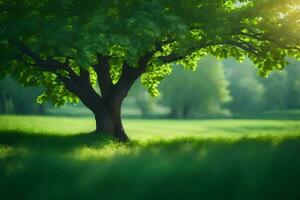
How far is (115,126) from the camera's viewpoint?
26.3m

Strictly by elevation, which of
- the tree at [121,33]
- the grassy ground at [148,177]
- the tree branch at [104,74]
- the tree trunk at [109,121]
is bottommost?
the grassy ground at [148,177]

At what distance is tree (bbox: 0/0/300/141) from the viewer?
18656 millimetres

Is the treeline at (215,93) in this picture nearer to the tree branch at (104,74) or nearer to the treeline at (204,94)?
the treeline at (204,94)

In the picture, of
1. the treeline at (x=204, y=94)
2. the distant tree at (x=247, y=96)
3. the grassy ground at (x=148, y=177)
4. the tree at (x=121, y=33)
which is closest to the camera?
the grassy ground at (x=148, y=177)

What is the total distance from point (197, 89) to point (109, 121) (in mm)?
63076

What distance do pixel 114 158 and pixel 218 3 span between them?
12.3 meters

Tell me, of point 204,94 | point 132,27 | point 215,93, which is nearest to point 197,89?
point 204,94

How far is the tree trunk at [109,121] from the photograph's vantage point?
84.1 feet

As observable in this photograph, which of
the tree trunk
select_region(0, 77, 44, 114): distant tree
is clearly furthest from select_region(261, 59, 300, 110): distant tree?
the tree trunk

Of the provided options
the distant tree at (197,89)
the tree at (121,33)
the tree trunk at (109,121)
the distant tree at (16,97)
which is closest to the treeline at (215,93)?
the distant tree at (197,89)

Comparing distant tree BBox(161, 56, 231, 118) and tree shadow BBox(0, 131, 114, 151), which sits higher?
distant tree BBox(161, 56, 231, 118)

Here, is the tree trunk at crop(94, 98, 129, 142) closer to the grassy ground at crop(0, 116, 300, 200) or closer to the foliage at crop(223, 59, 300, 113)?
the grassy ground at crop(0, 116, 300, 200)

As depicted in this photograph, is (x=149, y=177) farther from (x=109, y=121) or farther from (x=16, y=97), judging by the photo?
(x=16, y=97)

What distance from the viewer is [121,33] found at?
18859 millimetres
